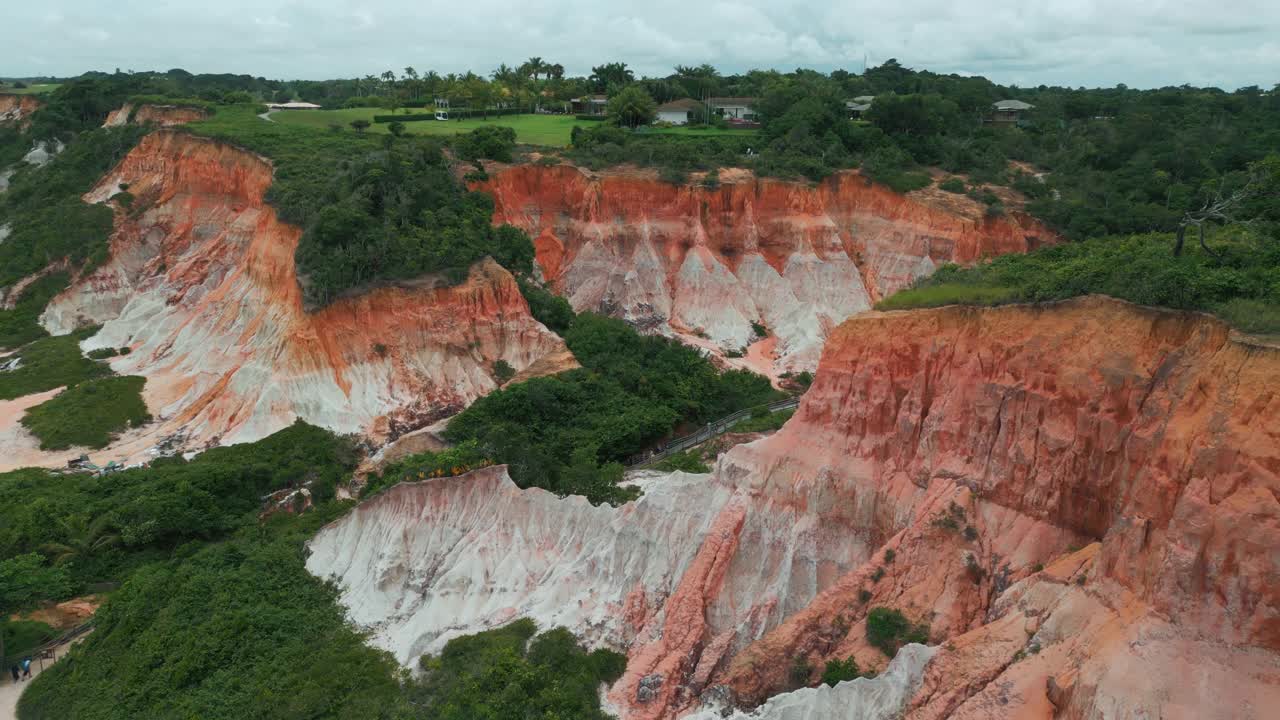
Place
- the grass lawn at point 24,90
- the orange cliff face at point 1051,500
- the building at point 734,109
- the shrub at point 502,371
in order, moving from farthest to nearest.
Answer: the grass lawn at point 24,90 < the building at point 734,109 < the shrub at point 502,371 < the orange cliff face at point 1051,500

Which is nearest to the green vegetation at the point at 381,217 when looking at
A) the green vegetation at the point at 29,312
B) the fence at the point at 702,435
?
the fence at the point at 702,435

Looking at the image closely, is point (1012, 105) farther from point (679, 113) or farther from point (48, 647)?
point (48, 647)

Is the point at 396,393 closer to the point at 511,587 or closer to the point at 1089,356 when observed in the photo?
the point at 511,587

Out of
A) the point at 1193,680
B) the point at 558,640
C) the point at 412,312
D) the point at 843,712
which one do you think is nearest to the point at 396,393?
the point at 412,312

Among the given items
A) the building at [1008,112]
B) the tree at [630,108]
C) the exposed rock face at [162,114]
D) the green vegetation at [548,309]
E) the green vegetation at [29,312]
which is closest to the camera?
the green vegetation at [548,309]

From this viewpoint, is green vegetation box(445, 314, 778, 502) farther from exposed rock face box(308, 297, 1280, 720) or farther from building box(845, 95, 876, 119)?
building box(845, 95, 876, 119)

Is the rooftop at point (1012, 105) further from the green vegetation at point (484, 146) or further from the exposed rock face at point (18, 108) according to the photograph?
the exposed rock face at point (18, 108)

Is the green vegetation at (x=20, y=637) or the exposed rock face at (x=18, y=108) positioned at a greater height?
the exposed rock face at (x=18, y=108)
